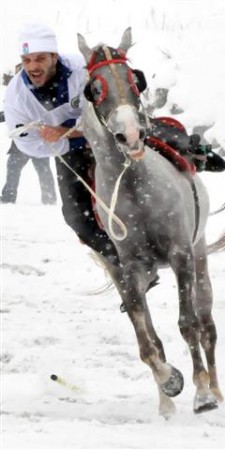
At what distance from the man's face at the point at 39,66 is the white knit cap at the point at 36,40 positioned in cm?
4

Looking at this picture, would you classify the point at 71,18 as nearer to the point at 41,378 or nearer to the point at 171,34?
the point at 171,34

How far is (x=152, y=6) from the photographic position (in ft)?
72.1

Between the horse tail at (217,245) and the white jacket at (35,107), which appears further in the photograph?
the horse tail at (217,245)

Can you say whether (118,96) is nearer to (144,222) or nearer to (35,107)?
(144,222)

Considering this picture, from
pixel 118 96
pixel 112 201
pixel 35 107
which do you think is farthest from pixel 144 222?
pixel 35 107

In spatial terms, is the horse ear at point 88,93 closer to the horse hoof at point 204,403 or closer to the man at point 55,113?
the man at point 55,113

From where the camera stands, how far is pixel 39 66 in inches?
227

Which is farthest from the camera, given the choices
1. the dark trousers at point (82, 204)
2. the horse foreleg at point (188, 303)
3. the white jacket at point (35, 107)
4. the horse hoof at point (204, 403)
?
the dark trousers at point (82, 204)

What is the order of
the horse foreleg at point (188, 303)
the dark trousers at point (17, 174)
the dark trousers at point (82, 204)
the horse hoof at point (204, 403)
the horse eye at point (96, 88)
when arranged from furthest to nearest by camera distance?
the dark trousers at point (17, 174) < the dark trousers at point (82, 204) < the horse foreleg at point (188, 303) < the horse hoof at point (204, 403) < the horse eye at point (96, 88)

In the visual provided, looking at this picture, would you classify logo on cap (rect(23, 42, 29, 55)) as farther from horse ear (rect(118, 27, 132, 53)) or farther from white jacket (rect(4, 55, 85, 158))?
horse ear (rect(118, 27, 132, 53))

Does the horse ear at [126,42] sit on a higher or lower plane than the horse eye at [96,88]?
higher

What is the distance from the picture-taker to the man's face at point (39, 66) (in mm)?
5742

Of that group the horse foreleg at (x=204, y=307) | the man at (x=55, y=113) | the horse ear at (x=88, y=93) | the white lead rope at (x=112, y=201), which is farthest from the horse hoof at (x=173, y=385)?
the horse ear at (x=88, y=93)

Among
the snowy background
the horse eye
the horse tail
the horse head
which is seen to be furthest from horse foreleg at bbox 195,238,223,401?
the horse eye
